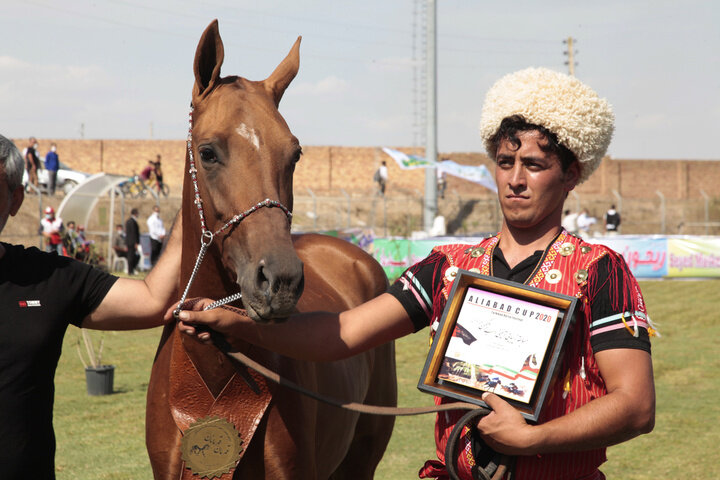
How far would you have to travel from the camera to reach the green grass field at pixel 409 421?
6.32m

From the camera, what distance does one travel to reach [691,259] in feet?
64.8

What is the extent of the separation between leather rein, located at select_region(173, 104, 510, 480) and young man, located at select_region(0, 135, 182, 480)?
339mm

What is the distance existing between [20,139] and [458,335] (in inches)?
1640

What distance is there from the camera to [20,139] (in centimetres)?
Result: 3978

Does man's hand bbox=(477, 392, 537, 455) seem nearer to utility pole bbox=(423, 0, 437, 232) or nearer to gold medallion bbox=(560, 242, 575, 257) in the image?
gold medallion bbox=(560, 242, 575, 257)

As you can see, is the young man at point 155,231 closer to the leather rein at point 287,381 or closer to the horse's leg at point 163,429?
the horse's leg at point 163,429

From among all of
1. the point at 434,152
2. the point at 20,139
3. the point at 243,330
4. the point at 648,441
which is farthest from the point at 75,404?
the point at 20,139

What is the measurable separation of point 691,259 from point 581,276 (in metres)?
19.1

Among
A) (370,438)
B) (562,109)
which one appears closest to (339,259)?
(370,438)

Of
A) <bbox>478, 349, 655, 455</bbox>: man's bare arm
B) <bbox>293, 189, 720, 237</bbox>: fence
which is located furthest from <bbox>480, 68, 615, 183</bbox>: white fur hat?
<bbox>293, 189, 720, 237</bbox>: fence

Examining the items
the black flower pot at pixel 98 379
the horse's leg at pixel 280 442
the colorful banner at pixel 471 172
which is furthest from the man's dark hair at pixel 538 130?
the colorful banner at pixel 471 172

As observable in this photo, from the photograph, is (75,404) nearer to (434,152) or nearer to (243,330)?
(243,330)

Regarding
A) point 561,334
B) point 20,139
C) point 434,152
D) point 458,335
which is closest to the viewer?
point 561,334

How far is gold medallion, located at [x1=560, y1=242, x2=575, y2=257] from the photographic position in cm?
231
